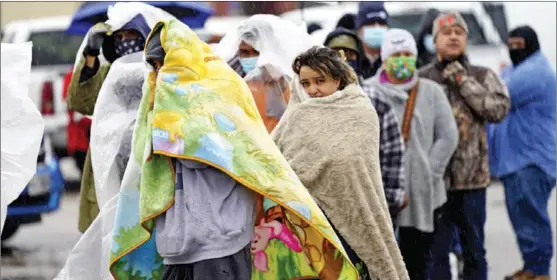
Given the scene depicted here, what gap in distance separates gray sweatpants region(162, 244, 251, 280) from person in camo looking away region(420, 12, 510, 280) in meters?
3.41

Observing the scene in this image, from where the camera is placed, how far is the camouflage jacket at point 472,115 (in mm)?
9828

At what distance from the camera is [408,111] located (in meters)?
9.52

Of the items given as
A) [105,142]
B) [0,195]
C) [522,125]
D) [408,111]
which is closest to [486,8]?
[522,125]

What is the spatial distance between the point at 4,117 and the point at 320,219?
1575mm

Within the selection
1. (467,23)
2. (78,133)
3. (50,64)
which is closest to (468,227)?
(78,133)

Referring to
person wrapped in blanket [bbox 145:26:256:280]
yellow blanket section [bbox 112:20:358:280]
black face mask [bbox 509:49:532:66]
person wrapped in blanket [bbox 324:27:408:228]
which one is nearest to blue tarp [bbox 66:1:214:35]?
black face mask [bbox 509:49:532:66]

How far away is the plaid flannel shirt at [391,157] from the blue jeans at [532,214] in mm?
2439

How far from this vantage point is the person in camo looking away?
9805 millimetres

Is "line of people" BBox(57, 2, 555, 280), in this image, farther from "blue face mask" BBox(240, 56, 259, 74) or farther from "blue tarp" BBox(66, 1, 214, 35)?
"blue tarp" BBox(66, 1, 214, 35)

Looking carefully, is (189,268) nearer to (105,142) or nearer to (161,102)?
(161,102)

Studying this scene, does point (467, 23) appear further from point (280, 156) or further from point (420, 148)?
point (280, 156)

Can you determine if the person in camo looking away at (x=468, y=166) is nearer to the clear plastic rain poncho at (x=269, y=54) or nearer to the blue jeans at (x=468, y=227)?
the blue jeans at (x=468, y=227)

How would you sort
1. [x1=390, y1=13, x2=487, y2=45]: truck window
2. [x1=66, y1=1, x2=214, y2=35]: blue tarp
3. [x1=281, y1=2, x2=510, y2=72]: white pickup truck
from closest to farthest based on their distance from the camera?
[x1=66, y1=1, x2=214, y2=35]: blue tarp, [x1=281, y1=2, x2=510, y2=72]: white pickup truck, [x1=390, y1=13, x2=487, y2=45]: truck window

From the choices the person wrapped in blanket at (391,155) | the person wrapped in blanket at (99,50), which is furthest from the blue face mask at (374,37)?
the person wrapped in blanket at (99,50)
